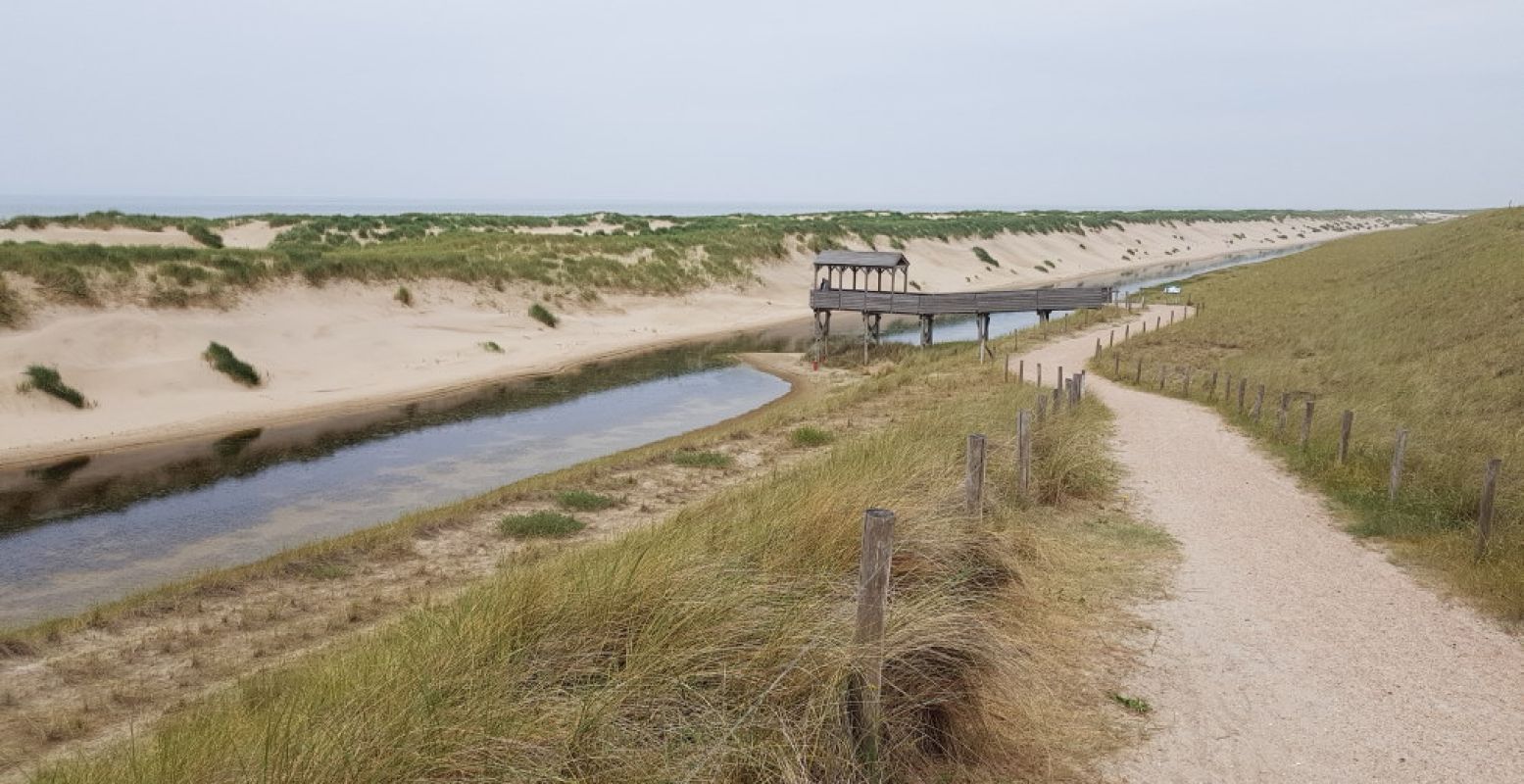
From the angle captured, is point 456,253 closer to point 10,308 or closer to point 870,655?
point 10,308

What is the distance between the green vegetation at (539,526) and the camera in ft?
47.6

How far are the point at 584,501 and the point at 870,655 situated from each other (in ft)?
35.8

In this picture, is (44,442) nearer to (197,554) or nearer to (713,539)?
(197,554)

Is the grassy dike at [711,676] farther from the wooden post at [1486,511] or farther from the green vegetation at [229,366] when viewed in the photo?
the green vegetation at [229,366]

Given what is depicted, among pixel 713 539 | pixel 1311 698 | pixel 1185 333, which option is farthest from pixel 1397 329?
pixel 713 539

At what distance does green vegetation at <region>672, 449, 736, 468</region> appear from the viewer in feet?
63.0

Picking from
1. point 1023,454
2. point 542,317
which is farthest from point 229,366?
point 1023,454

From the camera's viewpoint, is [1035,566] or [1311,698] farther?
[1035,566]

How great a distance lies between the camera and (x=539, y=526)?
1467 centimetres

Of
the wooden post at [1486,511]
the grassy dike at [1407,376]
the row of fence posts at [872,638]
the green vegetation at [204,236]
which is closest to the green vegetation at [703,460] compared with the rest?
the grassy dike at [1407,376]

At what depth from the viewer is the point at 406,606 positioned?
11328 millimetres

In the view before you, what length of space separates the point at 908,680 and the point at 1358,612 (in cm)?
596

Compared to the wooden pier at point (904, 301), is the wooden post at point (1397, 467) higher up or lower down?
lower down

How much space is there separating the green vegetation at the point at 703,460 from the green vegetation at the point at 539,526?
446 centimetres
